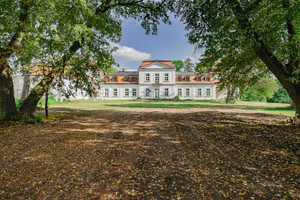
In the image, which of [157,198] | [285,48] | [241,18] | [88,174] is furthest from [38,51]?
[285,48]

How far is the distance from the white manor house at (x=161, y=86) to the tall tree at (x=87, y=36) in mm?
26550

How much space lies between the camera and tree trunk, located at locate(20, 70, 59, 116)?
7.41 metres

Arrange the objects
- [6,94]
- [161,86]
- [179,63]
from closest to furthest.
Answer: [6,94], [161,86], [179,63]

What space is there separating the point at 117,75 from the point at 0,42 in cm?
3148

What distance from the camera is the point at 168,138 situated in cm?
489

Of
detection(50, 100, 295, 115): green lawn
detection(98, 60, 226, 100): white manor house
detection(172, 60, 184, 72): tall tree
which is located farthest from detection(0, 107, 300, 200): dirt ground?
detection(172, 60, 184, 72): tall tree

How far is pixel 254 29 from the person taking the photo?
5234mm

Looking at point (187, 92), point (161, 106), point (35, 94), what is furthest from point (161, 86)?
point (35, 94)

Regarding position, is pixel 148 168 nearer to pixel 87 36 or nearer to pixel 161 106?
pixel 87 36

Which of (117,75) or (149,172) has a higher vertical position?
(117,75)

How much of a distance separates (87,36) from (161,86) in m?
29.1

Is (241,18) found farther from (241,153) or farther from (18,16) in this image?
(18,16)

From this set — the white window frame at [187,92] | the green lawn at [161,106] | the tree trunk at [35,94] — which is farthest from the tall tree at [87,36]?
the white window frame at [187,92]

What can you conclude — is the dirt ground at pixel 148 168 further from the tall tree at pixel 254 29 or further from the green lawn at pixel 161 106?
the green lawn at pixel 161 106
